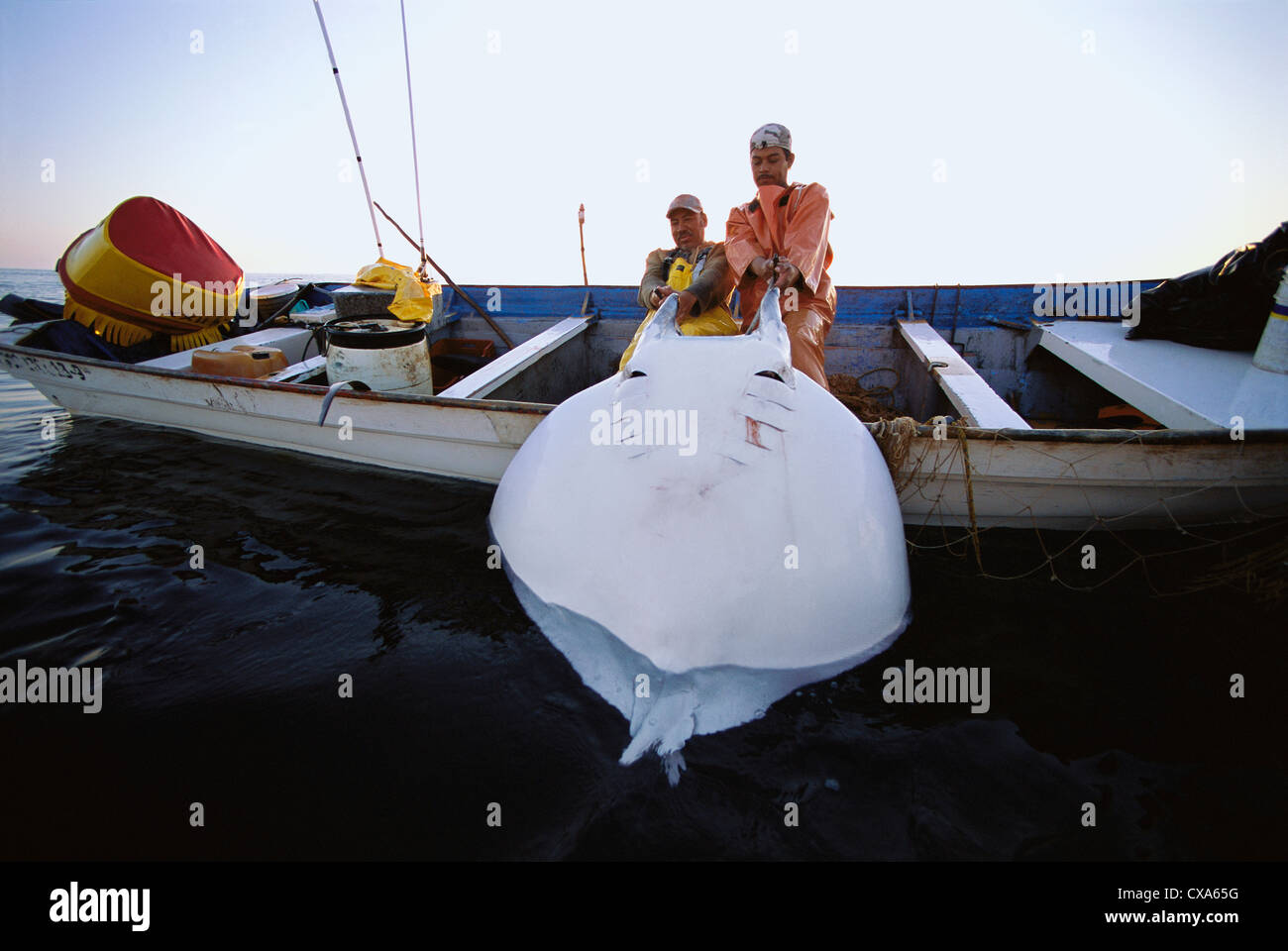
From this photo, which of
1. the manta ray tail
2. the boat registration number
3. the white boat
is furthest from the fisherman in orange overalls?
the boat registration number

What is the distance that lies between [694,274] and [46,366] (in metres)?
4.99

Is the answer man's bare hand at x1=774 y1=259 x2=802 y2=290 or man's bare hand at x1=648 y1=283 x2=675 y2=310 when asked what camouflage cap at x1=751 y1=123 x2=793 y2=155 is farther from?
man's bare hand at x1=648 y1=283 x2=675 y2=310

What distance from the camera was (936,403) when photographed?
3.97 meters

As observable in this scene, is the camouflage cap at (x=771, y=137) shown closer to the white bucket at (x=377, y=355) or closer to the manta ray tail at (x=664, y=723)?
the white bucket at (x=377, y=355)

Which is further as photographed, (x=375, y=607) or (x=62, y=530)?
(x=62, y=530)

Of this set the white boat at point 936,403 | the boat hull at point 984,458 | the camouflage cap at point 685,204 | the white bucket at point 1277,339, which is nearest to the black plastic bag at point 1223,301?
the white boat at point 936,403

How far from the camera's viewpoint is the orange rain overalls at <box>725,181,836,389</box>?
3.11m

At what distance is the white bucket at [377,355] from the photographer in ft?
11.6
